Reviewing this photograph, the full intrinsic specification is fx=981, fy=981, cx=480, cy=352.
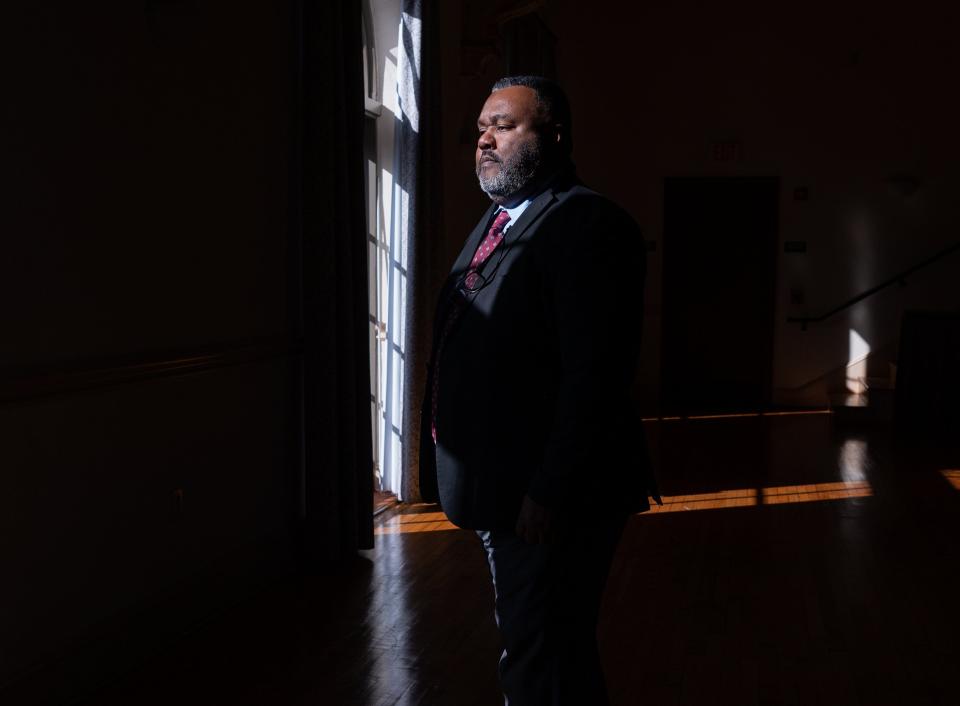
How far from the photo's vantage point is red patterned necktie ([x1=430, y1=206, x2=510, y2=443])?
1975 mm

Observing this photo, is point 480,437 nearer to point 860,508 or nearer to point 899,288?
point 860,508

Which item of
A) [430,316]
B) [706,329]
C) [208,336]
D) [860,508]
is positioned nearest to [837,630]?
[860,508]

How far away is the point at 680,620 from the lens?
3.69 metres

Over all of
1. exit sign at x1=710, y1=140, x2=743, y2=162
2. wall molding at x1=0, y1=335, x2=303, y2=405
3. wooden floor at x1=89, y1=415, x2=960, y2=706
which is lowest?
wooden floor at x1=89, y1=415, x2=960, y2=706

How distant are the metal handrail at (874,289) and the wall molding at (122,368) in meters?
6.68

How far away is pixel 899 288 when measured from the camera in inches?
365

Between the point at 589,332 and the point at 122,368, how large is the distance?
191cm

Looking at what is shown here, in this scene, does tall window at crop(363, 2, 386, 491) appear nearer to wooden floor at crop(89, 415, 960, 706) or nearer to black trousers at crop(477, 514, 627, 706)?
wooden floor at crop(89, 415, 960, 706)

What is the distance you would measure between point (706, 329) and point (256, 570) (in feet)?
22.1

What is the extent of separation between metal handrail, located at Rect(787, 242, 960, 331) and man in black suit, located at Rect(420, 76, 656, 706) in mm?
8066

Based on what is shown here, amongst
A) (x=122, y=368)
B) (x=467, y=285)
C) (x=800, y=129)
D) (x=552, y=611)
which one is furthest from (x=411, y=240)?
(x=800, y=129)

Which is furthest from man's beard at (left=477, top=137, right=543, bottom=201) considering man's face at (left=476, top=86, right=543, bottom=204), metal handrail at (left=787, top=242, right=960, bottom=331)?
metal handrail at (left=787, top=242, right=960, bottom=331)

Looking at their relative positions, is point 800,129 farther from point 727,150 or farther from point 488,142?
point 488,142

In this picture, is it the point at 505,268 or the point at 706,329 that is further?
the point at 706,329
